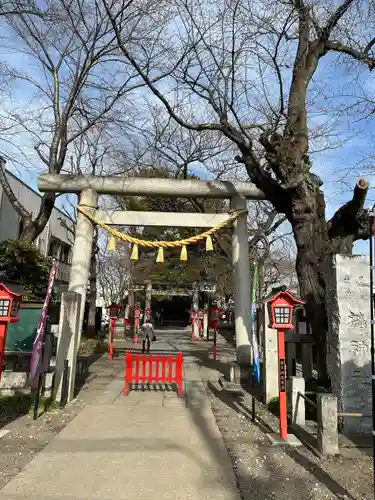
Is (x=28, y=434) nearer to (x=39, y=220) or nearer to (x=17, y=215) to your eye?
(x=39, y=220)

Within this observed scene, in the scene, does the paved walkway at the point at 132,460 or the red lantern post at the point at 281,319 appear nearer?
the paved walkway at the point at 132,460

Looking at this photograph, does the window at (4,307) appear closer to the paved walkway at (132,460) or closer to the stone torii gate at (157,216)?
the paved walkway at (132,460)

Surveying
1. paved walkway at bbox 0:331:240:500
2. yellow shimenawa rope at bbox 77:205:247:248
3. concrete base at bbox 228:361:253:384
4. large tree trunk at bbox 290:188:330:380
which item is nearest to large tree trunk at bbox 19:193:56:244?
yellow shimenawa rope at bbox 77:205:247:248

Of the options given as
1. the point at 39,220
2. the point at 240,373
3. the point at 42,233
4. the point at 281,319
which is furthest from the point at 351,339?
the point at 42,233

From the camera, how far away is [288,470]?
5.09 m

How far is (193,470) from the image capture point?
494cm

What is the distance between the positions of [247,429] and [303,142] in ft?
19.7

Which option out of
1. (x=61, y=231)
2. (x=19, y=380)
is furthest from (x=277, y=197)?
A: (x=61, y=231)

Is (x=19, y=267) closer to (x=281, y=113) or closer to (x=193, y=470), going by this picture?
(x=281, y=113)

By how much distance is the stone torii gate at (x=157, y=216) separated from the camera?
1088 centimetres

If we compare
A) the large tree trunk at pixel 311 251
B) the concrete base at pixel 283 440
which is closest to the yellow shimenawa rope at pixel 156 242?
the large tree trunk at pixel 311 251

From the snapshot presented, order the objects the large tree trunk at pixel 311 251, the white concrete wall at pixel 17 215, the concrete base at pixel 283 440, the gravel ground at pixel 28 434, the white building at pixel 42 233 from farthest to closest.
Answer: the white building at pixel 42 233, the white concrete wall at pixel 17 215, the large tree trunk at pixel 311 251, the concrete base at pixel 283 440, the gravel ground at pixel 28 434

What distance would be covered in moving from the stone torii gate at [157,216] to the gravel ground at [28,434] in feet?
9.03

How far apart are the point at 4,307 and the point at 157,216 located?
19.2ft
